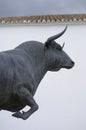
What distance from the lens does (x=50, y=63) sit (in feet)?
9.81

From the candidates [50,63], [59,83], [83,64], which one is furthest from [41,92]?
[50,63]

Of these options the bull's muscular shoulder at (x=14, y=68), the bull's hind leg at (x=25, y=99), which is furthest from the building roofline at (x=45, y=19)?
the bull's hind leg at (x=25, y=99)

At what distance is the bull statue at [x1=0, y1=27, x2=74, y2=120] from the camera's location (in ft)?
8.62

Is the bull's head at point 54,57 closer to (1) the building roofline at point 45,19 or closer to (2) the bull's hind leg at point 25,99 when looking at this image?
(2) the bull's hind leg at point 25,99

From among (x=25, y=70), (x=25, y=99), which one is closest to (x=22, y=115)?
(x=25, y=99)

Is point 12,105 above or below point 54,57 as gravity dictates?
below

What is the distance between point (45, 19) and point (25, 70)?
10.3 m

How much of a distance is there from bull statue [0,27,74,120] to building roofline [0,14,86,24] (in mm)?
9716

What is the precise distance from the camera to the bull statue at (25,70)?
8.62 feet

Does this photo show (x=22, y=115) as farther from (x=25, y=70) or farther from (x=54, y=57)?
(x=54, y=57)

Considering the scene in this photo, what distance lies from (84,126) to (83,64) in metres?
1.80

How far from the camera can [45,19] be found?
509 inches

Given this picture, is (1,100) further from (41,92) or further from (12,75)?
(41,92)

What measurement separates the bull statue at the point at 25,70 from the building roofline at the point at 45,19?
972cm
